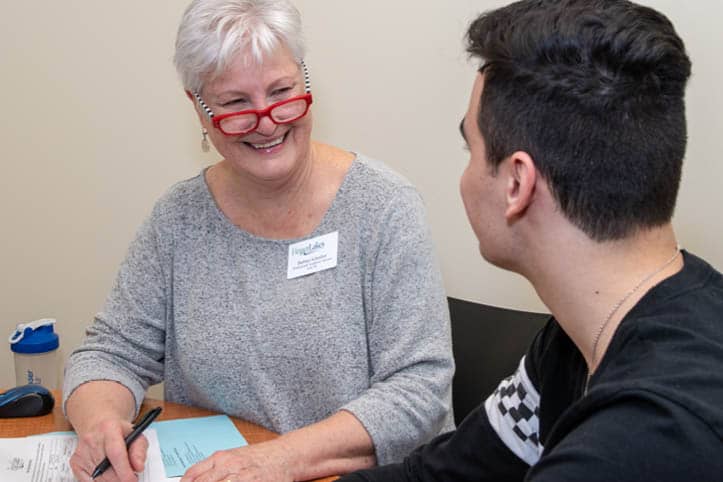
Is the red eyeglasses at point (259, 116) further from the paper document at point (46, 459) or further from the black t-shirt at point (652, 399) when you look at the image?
the black t-shirt at point (652, 399)

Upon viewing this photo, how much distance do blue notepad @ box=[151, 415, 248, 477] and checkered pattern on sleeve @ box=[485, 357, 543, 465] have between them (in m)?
0.51

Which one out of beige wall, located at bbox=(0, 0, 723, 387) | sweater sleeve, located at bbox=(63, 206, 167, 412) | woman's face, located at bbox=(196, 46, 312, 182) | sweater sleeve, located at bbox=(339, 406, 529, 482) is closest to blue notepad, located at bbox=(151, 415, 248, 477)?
sweater sleeve, located at bbox=(63, 206, 167, 412)

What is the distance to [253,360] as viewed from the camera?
1711 millimetres

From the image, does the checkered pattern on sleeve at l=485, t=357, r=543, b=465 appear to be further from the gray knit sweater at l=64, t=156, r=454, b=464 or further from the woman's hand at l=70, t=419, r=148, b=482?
the woman's hand at l=70, t=419, r=148, b=482

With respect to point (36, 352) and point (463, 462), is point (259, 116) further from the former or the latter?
point (36, 352)

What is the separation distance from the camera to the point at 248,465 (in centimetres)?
134

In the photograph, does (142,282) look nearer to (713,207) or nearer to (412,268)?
(412,268)

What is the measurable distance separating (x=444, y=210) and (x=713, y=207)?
75 cm

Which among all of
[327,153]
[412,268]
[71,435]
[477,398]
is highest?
[327,153]

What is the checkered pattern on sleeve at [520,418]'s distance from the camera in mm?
1229

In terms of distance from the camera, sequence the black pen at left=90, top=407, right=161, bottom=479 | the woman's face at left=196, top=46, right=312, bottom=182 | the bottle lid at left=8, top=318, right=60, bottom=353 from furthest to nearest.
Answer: the bottle lid at left=8, top=318, right=60, bottom=353, the woman's face at left=196, top=46, right=312, bottom=182, the black pen at left=90, top=407, right=161, bottom=479

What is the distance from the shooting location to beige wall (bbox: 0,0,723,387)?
2.31 meters

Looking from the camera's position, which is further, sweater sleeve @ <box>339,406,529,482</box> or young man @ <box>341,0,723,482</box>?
sweater sleeve @ <box>339,406,529,482</box>

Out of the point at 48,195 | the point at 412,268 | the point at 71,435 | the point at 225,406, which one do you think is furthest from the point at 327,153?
the point at 48,195
